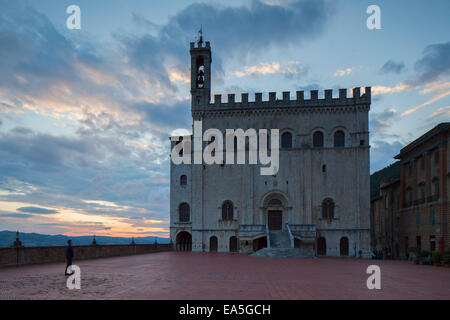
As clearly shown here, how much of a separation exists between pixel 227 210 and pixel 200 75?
1559 cm

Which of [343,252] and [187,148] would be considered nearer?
[343,252]

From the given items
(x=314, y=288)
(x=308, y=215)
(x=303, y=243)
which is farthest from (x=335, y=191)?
(x=314, y=288)

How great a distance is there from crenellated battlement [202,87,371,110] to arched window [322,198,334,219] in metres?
9.80

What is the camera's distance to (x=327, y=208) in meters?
41.2

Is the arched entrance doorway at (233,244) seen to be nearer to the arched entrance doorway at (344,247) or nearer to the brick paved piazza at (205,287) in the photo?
the arched entrance doorway at (344,247)

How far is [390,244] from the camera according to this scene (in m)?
45.5

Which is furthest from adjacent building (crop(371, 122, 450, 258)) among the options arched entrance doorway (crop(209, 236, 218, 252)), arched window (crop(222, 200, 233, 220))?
arched entrance doorway (crop(209, 236, 218, 252))

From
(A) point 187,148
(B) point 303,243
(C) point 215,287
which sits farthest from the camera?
(A) point 187,148

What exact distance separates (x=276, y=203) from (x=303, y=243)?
5068 mm

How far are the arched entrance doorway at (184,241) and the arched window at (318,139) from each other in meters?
17.6

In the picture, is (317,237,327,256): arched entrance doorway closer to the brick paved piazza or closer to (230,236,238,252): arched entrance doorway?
(230,236,238,252): arched entrance doorway

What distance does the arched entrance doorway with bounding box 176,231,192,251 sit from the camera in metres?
45.8

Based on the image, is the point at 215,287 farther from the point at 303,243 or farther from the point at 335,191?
the point at 335,191

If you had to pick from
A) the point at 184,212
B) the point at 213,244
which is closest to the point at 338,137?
the point at 213,244
